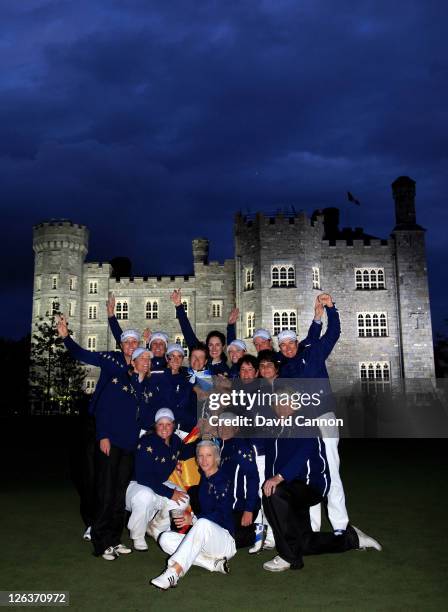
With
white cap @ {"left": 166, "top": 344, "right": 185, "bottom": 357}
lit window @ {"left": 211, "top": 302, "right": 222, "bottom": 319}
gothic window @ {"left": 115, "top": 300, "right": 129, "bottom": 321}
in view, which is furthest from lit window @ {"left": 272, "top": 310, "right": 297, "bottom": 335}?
white cap @ {"left": 166, "top": 344, "right": 185, "bottom": 357}

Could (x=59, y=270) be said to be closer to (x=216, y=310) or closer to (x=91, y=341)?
(x=91, y=341)

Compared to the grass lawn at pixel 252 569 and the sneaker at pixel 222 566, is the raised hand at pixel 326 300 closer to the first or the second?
the grass lawn at pixel 252 569

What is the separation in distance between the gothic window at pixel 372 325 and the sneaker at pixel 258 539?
31.9 m

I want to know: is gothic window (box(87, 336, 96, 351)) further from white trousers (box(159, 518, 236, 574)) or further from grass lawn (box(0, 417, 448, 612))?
white trousers (box(159, 518, 236, 574))

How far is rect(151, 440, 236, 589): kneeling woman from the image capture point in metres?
4.71

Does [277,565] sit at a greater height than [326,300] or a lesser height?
lesser

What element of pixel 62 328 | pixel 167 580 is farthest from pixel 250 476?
pixel 62 328

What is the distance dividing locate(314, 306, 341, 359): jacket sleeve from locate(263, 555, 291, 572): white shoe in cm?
228

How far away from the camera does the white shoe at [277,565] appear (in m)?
5.16

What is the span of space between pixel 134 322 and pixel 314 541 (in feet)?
128

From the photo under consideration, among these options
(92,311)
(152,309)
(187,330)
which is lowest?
(187,330)

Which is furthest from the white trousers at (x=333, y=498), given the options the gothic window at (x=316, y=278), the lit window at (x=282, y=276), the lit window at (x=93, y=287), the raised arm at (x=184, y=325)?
the lit window at (x=93, y=287)

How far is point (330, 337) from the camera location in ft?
22.1

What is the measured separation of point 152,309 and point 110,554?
38.7 metres
